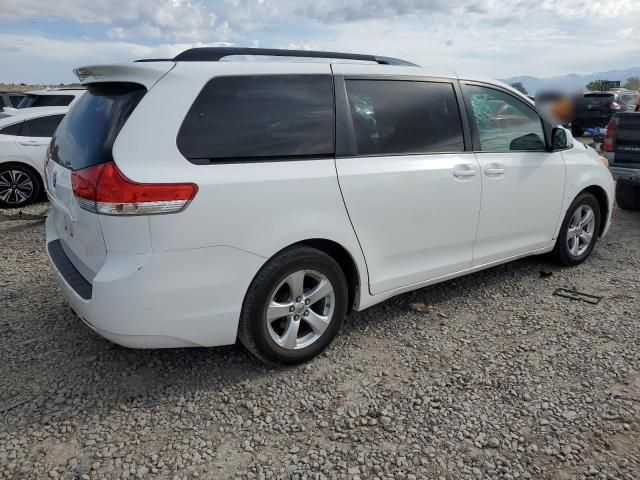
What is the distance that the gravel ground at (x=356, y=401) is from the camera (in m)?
2.41

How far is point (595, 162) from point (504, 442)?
130 inches

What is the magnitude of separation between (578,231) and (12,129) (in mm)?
7831

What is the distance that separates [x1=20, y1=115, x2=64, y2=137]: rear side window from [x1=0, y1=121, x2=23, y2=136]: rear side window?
0.05 metres

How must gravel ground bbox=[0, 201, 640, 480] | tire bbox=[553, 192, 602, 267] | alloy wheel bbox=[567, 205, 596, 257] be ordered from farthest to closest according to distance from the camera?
alloy wheel bbox=[567, 205, 596, 257] < tire bbox=[553, 192, 602, 267] < gravel ground bbox=[0, 201, 640, 480]

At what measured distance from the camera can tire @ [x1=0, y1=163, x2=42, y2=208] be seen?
769 centimetres

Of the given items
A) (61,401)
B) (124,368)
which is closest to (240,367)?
(124,368)

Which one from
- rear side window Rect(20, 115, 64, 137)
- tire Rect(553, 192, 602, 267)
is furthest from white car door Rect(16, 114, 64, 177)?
tire Rect(553, 192, 602, 267)

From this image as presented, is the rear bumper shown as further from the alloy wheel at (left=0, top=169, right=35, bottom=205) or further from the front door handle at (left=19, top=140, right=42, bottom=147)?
the front door handle at (left=19, top=140, right=42, bottom=147)

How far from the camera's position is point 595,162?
15.9 feet

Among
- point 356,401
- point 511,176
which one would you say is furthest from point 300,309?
point 511,176

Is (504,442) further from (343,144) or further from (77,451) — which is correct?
(77,451)

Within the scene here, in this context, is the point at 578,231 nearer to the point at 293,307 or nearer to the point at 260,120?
the point at 293,307

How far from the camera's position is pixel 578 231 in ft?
16.1

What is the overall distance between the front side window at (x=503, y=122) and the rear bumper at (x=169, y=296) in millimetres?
2118
